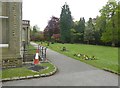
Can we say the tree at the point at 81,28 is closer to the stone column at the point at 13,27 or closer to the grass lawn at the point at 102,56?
the grass lawn at the point at 102,56

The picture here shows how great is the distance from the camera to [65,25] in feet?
217

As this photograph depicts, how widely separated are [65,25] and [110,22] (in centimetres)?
2171

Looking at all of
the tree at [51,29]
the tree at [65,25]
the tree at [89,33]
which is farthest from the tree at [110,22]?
the tree at [51,29]

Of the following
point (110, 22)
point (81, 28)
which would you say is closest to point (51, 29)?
point (81, 28)

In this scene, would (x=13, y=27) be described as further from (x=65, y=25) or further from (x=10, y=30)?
(x=65, y=25)

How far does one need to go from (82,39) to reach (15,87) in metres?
55.4

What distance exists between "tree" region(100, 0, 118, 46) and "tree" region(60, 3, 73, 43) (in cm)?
1768

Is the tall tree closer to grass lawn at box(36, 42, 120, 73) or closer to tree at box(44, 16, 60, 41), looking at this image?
tree at box(44, 16, 60, 41)

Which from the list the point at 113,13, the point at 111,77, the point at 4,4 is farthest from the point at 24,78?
the point at 113,13

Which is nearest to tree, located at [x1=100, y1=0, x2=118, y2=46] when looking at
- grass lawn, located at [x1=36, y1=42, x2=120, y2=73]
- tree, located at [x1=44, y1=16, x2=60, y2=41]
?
grass lawn, located at [x1=36, y1=42, x2=120, y2=73]

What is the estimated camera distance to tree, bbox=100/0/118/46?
147 ft

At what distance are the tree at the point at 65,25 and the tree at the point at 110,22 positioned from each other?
58.0 feet

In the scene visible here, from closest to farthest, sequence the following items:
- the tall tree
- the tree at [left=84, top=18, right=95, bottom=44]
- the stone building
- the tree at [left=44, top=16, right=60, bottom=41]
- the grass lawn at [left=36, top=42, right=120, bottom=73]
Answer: the stone building < the grass lawn at [left=36, top=42, right=120, bottom=73] < the tree at [left=84, top=18, right=95, bottom=44] < the tall tree < the tree at [left=44, top=16, right=60, bottom=41]

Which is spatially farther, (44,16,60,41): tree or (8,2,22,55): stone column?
(44,16,60,41): tree
